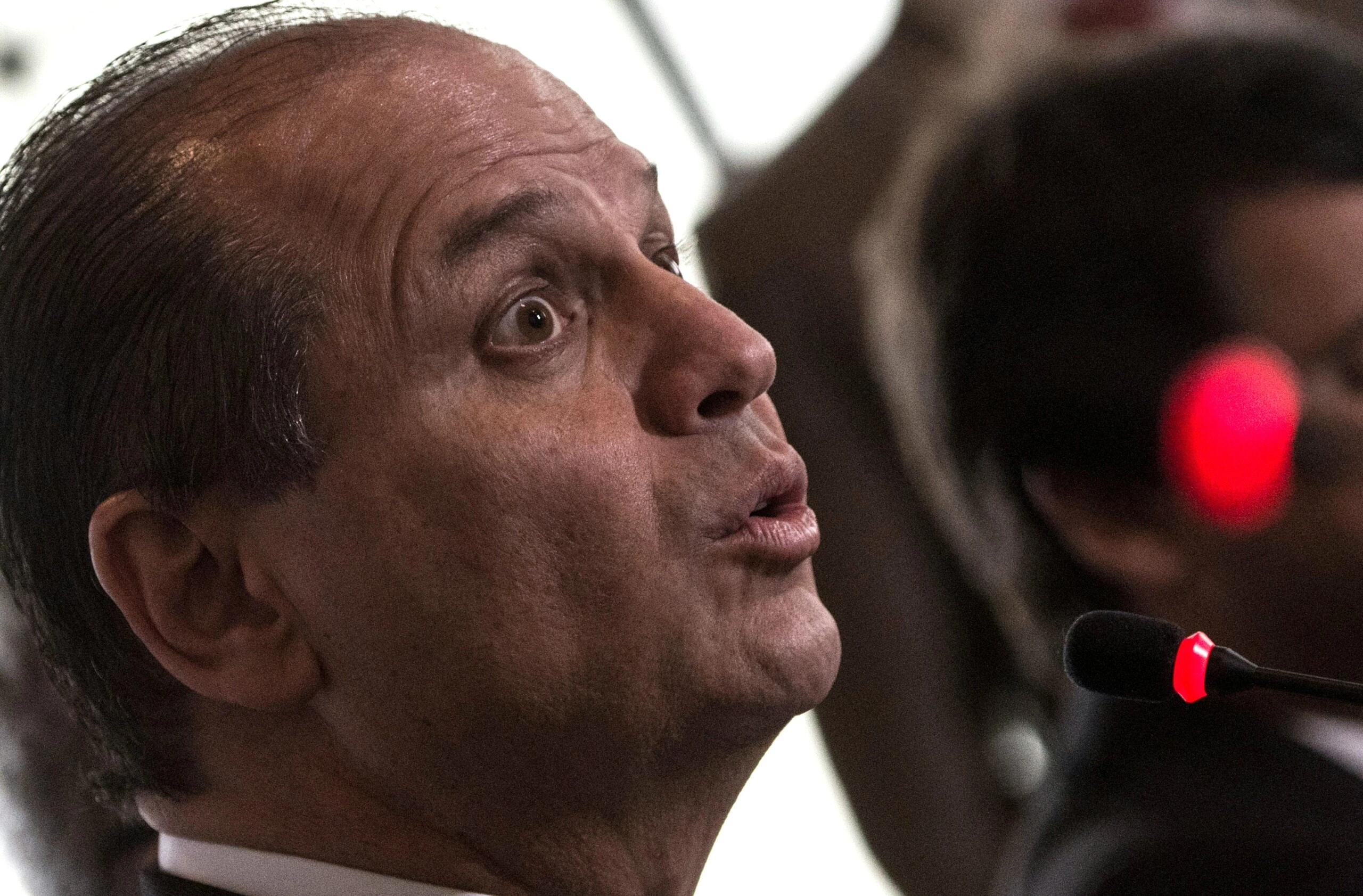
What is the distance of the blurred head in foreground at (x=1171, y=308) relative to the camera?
5.80ft

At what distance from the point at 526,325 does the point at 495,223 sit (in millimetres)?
92

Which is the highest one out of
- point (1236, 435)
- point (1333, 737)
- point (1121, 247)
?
point (1121, 247)

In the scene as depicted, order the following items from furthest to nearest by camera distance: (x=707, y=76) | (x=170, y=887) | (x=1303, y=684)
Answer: (x=707, y=76)
(x=170, y=887)
(x=1303, y=684)

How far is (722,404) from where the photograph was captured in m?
1.35

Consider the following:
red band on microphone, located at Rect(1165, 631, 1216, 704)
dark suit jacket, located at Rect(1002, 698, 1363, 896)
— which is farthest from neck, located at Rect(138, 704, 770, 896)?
dark suit jacket, located at Rect(1002, 698, 1363, 896)

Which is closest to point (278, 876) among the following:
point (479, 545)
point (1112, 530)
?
point (479, 545)

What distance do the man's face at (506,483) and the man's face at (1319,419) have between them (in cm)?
68

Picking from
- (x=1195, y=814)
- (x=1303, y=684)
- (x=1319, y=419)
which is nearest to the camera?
(x=1303, y=684)

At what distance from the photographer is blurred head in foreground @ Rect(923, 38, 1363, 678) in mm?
1769

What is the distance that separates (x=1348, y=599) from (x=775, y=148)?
138 cm

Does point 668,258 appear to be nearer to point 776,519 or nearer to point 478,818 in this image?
point 776,519

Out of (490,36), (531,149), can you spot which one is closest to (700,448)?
(531,149)

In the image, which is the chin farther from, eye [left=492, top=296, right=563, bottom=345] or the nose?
eye [left=492, top=296, right=563, bottom=345]

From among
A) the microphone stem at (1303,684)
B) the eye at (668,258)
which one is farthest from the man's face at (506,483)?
the microphone stem at (1303,684)
